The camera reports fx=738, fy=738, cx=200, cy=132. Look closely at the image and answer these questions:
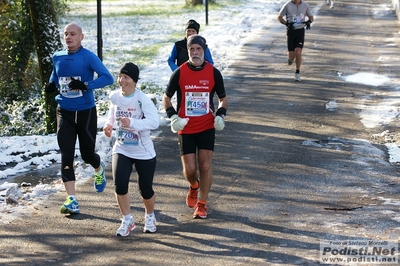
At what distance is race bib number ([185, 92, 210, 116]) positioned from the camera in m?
7.65

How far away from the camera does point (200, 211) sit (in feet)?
25.4

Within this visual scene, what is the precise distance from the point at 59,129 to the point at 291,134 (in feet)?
15.1

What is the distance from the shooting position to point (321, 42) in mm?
22516

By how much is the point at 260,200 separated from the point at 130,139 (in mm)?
1995

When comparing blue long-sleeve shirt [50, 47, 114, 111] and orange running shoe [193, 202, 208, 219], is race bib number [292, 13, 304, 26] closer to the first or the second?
blue long-sleeve shirt [50, 47, 114, 111]

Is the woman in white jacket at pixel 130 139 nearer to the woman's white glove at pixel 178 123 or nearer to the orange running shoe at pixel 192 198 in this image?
the woman's white glove at pixel 178 123

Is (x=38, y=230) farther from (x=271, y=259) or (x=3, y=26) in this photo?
(x=3, y=26)

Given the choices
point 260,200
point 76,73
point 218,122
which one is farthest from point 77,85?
point 260,200

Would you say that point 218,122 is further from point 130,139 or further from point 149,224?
point 149,224

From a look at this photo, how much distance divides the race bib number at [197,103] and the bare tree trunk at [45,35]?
5.50m

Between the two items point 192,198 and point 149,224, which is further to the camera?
point 192,198

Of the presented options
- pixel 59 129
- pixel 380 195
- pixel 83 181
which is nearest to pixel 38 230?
pixel 59 129
